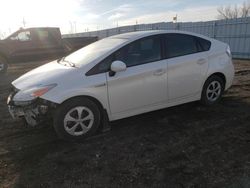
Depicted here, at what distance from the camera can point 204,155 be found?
3945 mm

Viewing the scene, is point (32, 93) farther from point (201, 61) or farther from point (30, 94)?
point (201, 61)

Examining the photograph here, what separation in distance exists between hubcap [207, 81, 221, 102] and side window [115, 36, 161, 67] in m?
1.45

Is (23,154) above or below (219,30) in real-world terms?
below

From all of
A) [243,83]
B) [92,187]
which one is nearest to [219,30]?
[243,83]

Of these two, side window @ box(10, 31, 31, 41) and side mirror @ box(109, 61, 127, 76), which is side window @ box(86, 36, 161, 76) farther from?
side window @ box(10, 31, 31, 41)

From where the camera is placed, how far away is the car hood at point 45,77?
175 inches

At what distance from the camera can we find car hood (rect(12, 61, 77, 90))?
14.6 ft

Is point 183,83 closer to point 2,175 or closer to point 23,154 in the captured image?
point 23,154

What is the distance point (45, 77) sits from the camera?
15.1 ft

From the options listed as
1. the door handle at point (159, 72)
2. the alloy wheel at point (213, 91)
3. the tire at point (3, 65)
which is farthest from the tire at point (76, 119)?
the tire at point (3, 65)

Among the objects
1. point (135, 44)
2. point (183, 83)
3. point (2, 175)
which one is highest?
point (135, 44)

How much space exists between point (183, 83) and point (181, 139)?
1310 mm

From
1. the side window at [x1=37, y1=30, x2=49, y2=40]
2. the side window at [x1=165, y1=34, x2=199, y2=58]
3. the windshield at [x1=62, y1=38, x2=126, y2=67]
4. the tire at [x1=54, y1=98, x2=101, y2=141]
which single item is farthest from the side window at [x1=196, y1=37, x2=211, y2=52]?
the side window at [x1=37, y1=30, x2=49, y2=40]

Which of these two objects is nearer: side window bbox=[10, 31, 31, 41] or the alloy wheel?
the alloy wheel
